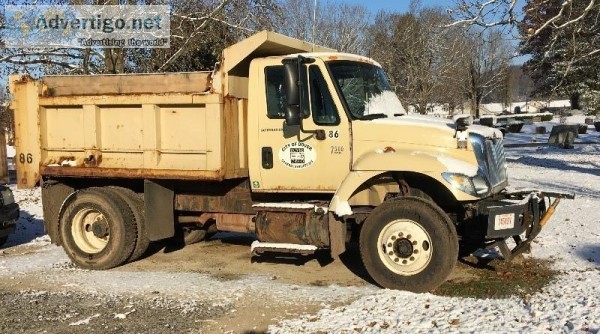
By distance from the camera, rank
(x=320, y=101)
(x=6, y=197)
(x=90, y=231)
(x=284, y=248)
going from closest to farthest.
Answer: (x=320, y=101) → (x=284, y=248) → (x=90, y=231) → (x=6, y=197)

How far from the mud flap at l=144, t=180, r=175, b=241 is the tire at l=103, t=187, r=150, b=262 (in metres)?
0.11

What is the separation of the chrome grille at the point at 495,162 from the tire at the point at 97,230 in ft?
14.6

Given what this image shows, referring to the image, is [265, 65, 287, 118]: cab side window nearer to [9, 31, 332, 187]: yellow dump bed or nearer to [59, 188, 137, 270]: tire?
[9, 31, 332, 187]: yellow dump bed

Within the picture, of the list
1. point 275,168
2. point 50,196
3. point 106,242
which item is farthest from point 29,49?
point 275,168

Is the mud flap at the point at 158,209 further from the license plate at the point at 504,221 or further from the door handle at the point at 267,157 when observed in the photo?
the license plate at the point at 504,221

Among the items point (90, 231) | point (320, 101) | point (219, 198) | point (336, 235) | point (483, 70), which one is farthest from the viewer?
point (483, 70)

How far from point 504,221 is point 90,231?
523 cm

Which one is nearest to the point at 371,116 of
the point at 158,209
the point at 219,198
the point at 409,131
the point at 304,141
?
the point at 409,131

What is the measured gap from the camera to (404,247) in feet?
20.9

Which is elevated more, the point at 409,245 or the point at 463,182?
the point at 463,182

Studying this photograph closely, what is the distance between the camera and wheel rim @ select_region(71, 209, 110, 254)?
796 centimetres

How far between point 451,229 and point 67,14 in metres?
11.0

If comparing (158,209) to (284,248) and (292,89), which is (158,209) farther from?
(292,89)

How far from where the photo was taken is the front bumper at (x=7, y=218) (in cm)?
907
